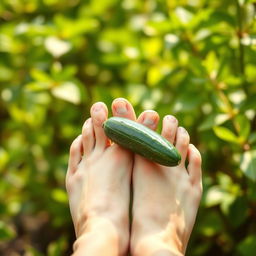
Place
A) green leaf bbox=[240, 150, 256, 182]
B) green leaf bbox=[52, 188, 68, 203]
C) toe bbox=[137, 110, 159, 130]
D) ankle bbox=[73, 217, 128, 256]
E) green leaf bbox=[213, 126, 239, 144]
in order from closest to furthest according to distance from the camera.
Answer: ankle bbox=[73, 217, 128, 256]
green leaf bbox=[240, 150, 256, 182]
green leaf bbox=[213, 126, 239, 144]
toe bbox=[137, 110, 159, 130]
green leaf bbox=[52, 188, 68, 203]

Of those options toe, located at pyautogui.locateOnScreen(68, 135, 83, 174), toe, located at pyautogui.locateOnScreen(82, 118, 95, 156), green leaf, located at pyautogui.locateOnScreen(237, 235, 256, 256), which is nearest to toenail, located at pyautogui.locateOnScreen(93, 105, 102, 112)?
toe, located at pyautogui.locateOnScreen(82, 118, 95, 156)

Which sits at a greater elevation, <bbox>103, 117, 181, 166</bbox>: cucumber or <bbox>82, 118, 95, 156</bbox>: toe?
<bbox>103, 117, 181, 166</bbox>: cucumber

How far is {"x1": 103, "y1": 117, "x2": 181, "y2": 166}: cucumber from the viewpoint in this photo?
5.85 ft

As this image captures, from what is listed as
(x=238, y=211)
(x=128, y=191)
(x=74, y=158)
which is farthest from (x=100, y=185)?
(x=238, y=211)

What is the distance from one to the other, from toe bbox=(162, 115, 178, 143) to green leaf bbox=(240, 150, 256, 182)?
13.9 inches

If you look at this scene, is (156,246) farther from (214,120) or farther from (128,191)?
(214,120)

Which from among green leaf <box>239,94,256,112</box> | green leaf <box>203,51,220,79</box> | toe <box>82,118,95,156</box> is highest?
green leaf <box>203,51,220,79</box>

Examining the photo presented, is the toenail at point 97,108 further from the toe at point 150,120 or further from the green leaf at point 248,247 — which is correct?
the green leaf at point 248,247

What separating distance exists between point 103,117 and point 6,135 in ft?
5.32

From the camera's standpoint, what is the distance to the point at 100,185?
79.0 inches

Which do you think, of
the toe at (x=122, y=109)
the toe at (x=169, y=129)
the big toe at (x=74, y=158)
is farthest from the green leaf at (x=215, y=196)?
the big toe at (x=74, y=158)

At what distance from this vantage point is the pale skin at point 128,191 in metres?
1.83

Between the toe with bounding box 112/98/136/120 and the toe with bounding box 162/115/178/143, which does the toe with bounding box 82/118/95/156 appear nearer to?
the toe with bounding box 112/98/136/120

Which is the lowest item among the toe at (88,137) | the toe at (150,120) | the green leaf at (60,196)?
the green leaf at (60,196)
